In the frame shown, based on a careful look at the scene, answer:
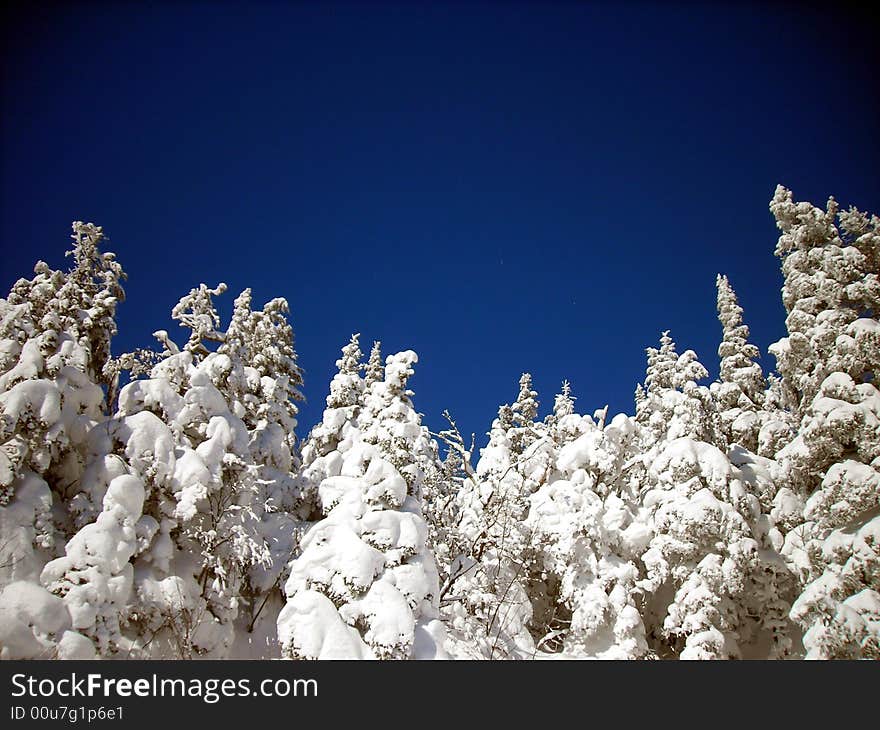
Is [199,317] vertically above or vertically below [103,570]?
above

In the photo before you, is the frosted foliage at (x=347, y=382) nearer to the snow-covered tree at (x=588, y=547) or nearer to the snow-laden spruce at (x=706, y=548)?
the snow-covered tree at (x=588, y=547)

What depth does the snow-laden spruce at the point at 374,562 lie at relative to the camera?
44.7ft

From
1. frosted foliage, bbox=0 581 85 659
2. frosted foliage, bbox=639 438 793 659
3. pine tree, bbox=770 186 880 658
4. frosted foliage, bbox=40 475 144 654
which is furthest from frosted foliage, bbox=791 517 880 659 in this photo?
frosted foliage, bbox=0 581 85 659

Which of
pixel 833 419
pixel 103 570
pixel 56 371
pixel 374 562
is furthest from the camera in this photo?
pixel 56 371

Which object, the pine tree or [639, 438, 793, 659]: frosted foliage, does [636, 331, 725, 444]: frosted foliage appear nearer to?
[639, 438, 793, 659]: frosted foliage

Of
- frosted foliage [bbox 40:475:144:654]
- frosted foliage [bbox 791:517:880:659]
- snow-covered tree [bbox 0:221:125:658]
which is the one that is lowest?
frosted foliage [bbox 791:517:880:659]

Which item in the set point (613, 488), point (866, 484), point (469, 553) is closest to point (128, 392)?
point (469, 553)

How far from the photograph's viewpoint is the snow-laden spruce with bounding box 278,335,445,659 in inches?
536

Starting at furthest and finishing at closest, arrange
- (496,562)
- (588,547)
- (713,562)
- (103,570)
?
1. (496,562)
2. (588,547)
3. (713,562)
4. (103,570)

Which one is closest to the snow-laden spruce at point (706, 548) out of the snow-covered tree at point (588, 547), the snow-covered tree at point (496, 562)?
the snow-covered tree at point (588, 547)

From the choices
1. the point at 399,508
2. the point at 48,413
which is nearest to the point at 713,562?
the point at 399,508

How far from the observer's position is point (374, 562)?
14805 millimetres

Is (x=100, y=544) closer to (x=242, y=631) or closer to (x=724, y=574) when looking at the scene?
(x=242, y=631)

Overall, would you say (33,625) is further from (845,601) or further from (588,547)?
(845,601)
